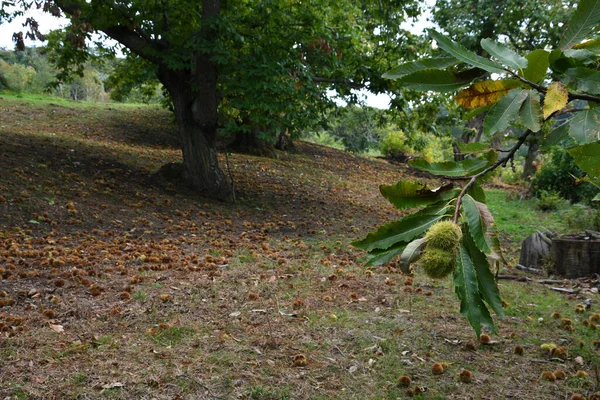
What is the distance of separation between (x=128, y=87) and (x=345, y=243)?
6.14 m

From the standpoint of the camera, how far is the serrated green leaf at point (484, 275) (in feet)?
4.29

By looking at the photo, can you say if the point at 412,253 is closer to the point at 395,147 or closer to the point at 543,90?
the point at 543,90

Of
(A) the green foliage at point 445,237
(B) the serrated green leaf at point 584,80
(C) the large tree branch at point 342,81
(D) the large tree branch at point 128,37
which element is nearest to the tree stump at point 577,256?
(C) the large tree branch at point 342,81

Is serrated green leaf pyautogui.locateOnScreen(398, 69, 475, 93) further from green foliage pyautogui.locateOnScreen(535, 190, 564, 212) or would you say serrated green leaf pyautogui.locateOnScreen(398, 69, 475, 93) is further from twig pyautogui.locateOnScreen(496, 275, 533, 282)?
green foliage pyautogui.locateOnScreen(535, 190, 564, 212)

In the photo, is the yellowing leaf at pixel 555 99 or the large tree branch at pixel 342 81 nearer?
the yellowing leaf at pixel 555 99

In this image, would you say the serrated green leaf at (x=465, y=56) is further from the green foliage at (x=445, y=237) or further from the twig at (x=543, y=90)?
the green foliage at (x=445, y=237)

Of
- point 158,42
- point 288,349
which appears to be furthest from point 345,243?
point 158,42

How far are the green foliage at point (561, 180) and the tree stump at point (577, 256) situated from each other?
634cm

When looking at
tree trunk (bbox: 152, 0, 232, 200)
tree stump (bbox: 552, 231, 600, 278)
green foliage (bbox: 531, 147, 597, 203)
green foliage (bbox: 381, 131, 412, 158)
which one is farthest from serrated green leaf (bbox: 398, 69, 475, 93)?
green foliage (bbox: 381, 131, 412, 158)

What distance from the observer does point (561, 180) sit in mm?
12898

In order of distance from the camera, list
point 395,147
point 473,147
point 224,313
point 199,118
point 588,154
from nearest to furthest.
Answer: point 588,154 < point 473,147 < point 224,313 < point 199,118 < point 395,147

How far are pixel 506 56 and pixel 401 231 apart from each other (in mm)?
589

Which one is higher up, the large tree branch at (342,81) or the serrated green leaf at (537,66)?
the large tree branch at (342,81)

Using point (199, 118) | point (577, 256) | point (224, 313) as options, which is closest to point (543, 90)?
point (224, 313)
